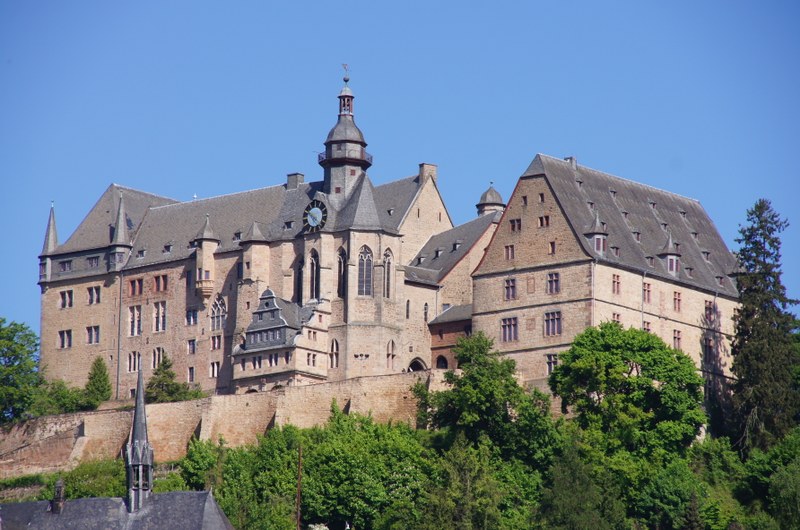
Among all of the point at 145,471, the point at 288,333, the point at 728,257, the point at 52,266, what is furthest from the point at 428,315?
the point at 145,471

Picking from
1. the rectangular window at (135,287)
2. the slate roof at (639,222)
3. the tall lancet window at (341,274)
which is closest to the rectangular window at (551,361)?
the slate roof at (639,222)

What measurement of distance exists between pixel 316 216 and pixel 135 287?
45.1 ft

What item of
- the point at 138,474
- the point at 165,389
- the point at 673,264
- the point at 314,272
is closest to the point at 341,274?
the point at 314,272

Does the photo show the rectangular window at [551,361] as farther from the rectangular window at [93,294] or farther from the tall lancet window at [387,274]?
the rectangular window at [93,294]

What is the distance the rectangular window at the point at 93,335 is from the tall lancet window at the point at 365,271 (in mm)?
18370

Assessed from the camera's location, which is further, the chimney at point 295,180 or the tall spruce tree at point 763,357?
the chimney at point 295,180

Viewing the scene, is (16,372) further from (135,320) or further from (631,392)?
(631,392)

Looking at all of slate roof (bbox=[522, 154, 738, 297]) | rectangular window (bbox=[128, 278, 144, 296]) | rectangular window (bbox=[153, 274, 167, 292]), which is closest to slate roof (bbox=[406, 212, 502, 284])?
slate roof (bbox=[522, 154, 738, 297])

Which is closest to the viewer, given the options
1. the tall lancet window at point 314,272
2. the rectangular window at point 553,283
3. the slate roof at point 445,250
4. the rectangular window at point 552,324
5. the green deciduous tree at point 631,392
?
the green deciduous tree at point 631,392

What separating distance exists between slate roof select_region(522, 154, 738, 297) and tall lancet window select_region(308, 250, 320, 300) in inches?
556

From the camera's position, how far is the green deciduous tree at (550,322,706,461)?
95812 millimetres

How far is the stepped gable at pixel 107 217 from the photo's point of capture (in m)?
127

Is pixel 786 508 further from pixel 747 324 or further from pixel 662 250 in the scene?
pixel 662 250

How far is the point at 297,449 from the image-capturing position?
99312 mm
